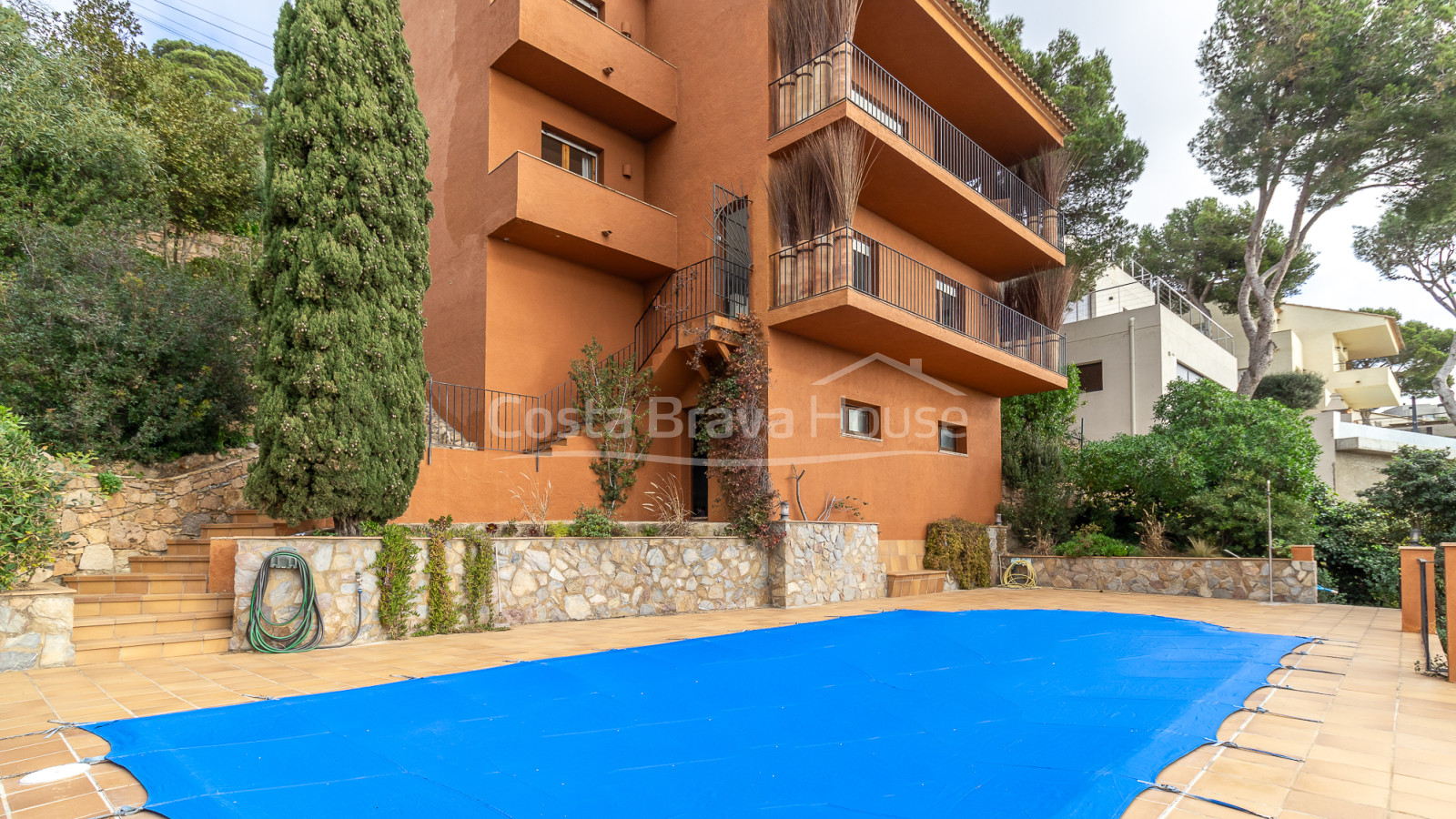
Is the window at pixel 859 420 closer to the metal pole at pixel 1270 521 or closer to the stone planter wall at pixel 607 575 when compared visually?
the stone planter wall at pixel 607 575

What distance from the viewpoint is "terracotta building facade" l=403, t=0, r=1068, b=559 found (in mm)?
10539

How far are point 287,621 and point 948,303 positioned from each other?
12.1 meters

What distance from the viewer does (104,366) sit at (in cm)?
790

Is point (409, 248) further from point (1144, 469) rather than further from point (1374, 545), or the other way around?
point (1374, 545)

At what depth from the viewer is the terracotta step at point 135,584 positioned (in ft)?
21.7

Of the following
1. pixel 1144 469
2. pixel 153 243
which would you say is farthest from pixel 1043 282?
pixel 153 243

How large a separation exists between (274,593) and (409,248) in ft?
12.0

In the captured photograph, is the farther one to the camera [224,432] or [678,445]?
[678,445]

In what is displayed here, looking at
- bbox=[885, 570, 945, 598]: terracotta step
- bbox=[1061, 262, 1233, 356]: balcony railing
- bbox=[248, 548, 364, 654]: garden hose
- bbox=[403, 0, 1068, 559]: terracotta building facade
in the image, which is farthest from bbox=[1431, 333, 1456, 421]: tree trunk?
bbox=[248, 548, 364, 654]: garden hose

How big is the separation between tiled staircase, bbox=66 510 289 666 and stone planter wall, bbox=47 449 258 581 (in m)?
0.45

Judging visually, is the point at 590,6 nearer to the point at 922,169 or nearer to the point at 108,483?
the point at 922,169

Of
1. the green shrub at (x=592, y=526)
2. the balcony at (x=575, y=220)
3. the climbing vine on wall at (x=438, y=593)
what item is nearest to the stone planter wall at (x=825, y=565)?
the green shrub at (x=592, y=526)

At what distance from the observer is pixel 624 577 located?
28.6 ft

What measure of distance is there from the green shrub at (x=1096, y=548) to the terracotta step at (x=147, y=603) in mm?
12796
